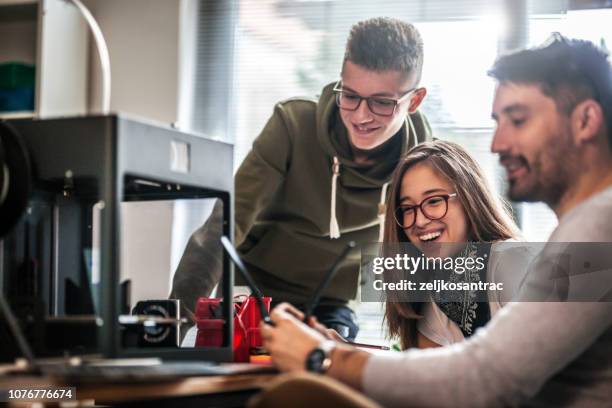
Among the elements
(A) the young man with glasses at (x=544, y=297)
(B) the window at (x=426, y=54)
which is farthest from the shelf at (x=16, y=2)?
(A) the young man with glasses at (x=544, y=297)

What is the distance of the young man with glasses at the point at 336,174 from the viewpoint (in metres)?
2.71

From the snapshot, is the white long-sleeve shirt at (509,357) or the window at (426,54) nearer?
the white long-sleeve shirt at (509,357)

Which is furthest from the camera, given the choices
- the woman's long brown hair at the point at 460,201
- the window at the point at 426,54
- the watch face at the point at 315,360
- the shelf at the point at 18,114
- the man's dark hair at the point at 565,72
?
the shelf at the point at 18,114

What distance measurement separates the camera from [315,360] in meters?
1.28

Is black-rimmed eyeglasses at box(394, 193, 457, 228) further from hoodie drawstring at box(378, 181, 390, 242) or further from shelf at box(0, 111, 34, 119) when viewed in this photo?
shelf at box(0, 111, 34, 119)

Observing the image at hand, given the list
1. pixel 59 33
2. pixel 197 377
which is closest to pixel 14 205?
pixel 197 377

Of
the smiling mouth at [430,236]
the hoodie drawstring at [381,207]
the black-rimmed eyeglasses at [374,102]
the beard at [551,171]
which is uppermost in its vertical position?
the black-rimmed eyeglasses at [374,102]

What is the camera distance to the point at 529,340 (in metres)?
1.16

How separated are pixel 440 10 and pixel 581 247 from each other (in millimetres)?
1801

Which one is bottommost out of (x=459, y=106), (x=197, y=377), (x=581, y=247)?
(x=197, y=377)

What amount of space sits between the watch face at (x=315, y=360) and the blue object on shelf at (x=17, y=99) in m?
2.07

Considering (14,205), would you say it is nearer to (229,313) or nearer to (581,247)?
(229,313)

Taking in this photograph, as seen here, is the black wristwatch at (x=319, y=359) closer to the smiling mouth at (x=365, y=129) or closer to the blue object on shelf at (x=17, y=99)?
the smiling mouth at (x=365, y=129)

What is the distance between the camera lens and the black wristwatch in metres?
1.28
